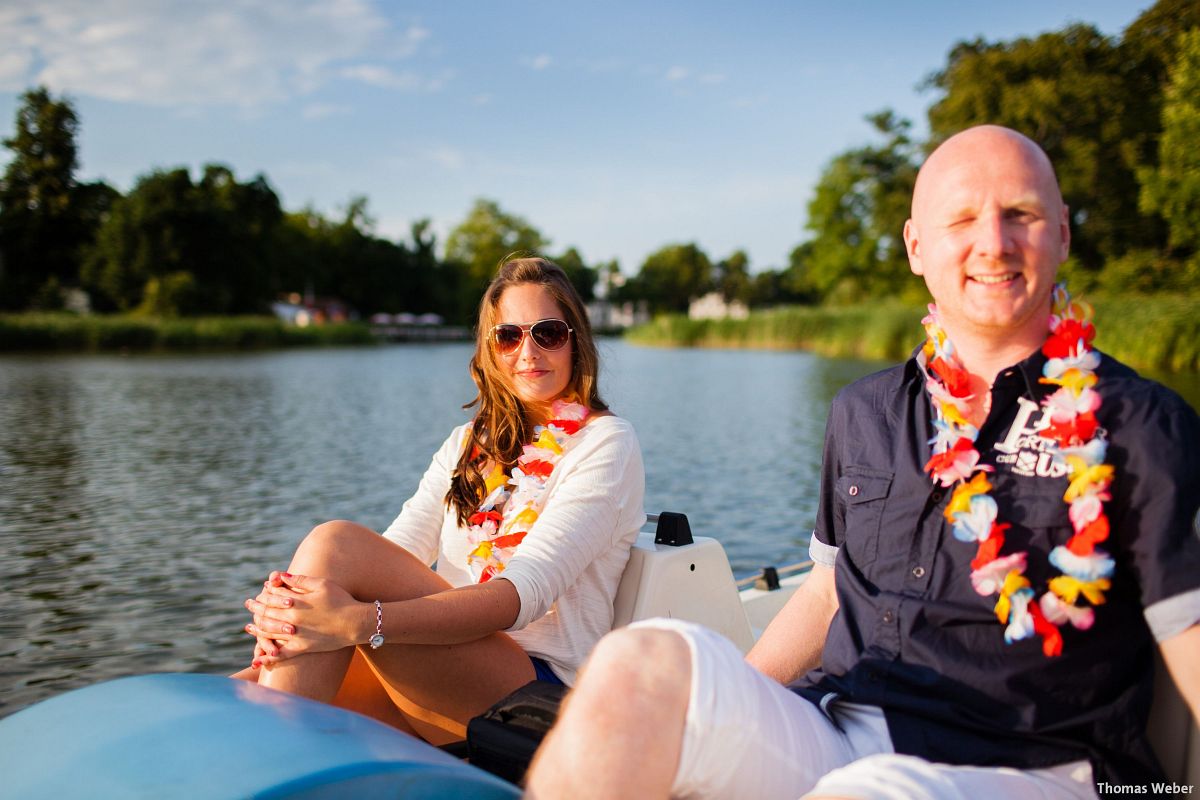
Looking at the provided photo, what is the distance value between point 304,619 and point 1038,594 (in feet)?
4.57

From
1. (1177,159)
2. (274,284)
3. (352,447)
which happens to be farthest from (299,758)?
(274,284)

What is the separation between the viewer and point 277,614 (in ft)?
6.59

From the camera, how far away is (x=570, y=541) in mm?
2408

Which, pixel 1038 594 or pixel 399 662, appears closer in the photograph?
pixel 1038 594

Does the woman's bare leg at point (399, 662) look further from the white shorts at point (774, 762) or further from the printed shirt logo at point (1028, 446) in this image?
the printed shirt logo at point (1028, 446)

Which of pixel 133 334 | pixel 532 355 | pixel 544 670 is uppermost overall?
pixel 532 355

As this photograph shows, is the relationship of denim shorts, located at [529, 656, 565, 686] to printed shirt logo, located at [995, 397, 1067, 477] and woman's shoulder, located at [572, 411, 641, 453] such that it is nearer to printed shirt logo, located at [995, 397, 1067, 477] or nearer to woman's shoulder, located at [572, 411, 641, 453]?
woman's shoulder, located at [572, 411, 641, 453]

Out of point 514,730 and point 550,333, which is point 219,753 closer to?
point 514,730

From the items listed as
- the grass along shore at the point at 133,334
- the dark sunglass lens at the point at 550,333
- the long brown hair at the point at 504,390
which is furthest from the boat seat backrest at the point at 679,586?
the grass along shore at the point at 133,334

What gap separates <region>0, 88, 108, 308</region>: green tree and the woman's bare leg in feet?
175

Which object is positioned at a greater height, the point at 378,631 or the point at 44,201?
the point at 44,201

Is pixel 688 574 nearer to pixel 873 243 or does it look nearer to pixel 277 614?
pixel 277 614

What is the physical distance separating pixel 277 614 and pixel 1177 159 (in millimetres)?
29945

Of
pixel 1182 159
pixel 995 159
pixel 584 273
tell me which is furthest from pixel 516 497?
pixel 584 273
